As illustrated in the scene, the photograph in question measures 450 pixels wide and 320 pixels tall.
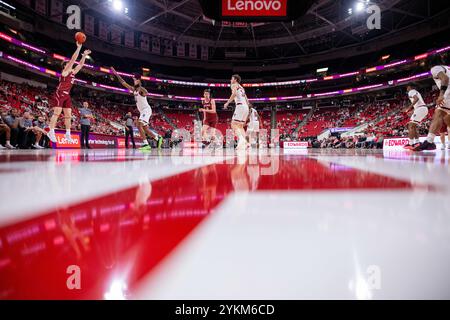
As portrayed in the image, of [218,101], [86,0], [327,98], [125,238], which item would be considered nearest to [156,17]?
[86,0]

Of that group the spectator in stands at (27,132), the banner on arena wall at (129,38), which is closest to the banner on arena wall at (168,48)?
the banner on arena wall at (129,38)

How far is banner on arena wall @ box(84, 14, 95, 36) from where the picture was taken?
74.1 ft

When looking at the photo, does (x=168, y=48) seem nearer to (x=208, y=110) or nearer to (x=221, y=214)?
(x=208, y=110)

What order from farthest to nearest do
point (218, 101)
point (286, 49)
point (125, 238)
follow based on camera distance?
point (218, 101) → point (286, 49) → point (125, 238)

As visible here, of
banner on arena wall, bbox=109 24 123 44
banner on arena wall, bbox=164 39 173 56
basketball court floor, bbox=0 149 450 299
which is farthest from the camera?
banner on arena wall, bbox=164 39 173 56

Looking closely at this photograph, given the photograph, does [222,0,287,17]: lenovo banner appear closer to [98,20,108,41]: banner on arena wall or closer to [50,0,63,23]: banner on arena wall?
[50,0,63,23]: banner on arena wall

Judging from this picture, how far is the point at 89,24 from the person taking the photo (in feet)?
75.4

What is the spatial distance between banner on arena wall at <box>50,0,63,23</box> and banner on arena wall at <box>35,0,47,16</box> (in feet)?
1.44

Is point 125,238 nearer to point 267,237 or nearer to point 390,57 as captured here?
point 267,237

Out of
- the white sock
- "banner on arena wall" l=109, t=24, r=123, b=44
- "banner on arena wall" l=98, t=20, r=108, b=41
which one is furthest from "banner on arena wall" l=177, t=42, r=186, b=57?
the white sock

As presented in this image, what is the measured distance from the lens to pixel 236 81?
19.9ft
